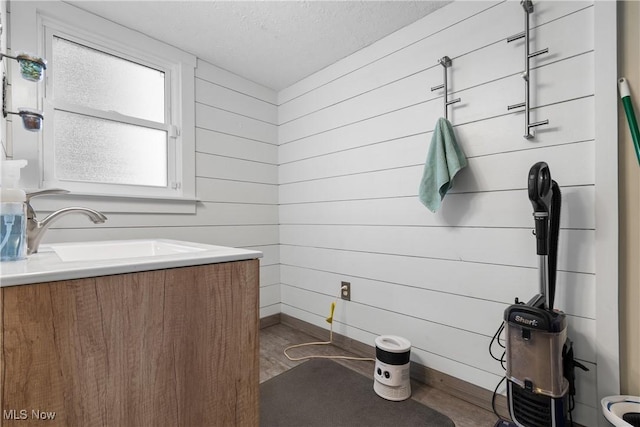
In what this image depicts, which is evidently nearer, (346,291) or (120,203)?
(120,203)

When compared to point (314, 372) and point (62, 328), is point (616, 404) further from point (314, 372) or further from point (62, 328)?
point (62, 328)

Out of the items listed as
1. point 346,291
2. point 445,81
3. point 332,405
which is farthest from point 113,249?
point 445,81

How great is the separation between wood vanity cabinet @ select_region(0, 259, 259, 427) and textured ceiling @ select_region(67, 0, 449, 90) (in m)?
1.59

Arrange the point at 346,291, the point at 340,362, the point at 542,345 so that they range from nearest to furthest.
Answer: the point at 542,345, the point at 340,362, the point at 346,291

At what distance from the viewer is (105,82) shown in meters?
1.89

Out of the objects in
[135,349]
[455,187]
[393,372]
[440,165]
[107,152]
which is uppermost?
[107,152]

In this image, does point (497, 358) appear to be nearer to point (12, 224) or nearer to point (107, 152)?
point (12, 224)

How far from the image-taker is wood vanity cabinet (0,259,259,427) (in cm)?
61

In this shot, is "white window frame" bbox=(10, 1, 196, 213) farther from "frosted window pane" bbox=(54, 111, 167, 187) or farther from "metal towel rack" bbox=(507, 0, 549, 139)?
"metal towel rack" bbox=(507, 0, 549, 139)

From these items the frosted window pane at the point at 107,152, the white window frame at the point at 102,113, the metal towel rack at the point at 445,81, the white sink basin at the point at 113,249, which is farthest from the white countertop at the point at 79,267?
the metal towel rack at the point at 445,81

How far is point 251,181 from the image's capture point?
2.60m

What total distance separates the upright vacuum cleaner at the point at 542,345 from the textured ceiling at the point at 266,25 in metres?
1.32

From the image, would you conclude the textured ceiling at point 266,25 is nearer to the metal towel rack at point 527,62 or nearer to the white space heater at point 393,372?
the metal towel rack at point 527,62

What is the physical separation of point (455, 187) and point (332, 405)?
1370 millimetres
